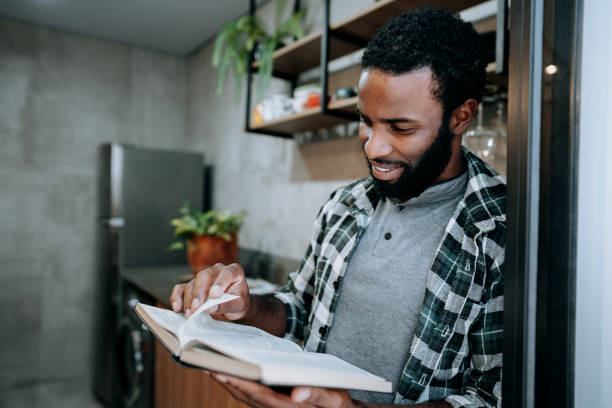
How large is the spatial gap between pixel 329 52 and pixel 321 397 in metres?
1.37

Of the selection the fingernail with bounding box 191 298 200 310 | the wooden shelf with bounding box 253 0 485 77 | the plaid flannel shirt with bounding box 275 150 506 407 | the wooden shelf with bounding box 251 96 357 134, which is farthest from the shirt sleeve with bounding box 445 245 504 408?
the wooden shelf with bounding box 251 96 357 134

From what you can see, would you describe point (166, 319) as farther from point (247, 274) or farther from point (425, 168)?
point (247, 274)

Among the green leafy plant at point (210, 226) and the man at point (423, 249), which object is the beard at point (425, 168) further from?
the green leafy plant at point (210, 226)

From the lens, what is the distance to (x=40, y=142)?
2889 mm

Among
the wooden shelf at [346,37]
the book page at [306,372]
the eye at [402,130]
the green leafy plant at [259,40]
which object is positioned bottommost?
the book page at [306,372]

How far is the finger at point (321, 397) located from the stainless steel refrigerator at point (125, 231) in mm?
2045

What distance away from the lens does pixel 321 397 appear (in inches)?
22.8

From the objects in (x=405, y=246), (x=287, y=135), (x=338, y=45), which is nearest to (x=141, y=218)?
(x=287, y=135)

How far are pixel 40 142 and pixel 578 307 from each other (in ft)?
10.6

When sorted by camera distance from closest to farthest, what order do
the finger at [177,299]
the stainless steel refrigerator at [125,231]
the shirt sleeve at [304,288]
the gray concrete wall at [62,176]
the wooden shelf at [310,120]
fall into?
the finger at [177,299] → the shirt sleeve at [304,288] → the wooden shelf at [310,120] → the stainless steel refrigerator at [125,231] → the gray concrete wall at [62,176]

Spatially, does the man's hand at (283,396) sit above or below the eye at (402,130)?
below

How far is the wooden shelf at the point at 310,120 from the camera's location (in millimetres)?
1569

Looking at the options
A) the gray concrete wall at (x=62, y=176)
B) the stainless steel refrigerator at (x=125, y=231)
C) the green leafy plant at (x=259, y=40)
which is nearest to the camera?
the green leafy plant at (x=259, y=40)

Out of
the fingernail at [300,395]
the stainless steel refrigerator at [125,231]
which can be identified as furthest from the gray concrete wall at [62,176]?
the fingernail at [300,395]
